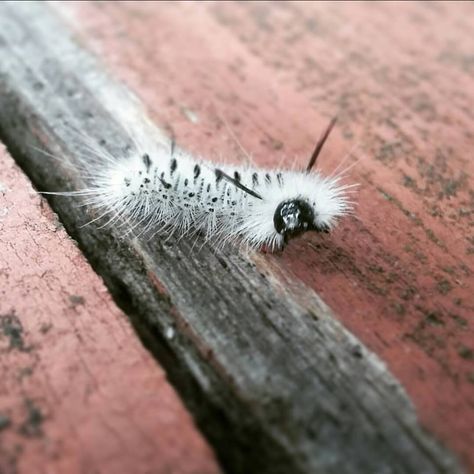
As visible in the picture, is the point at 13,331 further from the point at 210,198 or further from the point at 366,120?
the point at 366,120

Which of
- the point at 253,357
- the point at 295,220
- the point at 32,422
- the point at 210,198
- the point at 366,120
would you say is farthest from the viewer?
the point at 366,120

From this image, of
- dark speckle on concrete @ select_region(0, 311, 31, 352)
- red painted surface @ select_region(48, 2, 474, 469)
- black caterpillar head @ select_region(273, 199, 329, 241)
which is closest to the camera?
dark speckle on concrete @ select_region(0, 311, 31, 352)

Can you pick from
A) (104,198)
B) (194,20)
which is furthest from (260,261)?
(194,20)

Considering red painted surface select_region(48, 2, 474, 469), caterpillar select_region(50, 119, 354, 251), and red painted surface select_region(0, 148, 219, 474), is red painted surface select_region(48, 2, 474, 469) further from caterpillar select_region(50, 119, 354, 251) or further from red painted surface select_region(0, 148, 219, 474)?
red painted surface select_region(0, 148, 219, 474)

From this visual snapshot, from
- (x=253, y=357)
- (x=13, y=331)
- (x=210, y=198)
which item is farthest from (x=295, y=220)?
(x=13, y=331)

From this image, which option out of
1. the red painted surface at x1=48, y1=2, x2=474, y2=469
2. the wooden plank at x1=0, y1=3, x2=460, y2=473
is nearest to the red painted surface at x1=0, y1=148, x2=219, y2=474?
the wooden plank at x1=0, y1=3, x2=460, y2=473

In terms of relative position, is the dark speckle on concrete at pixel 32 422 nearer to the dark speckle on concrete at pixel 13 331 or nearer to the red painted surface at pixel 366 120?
the dark speckle on concrete at pixel 13 331

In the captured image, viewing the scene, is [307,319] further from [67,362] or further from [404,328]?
[67,362]
